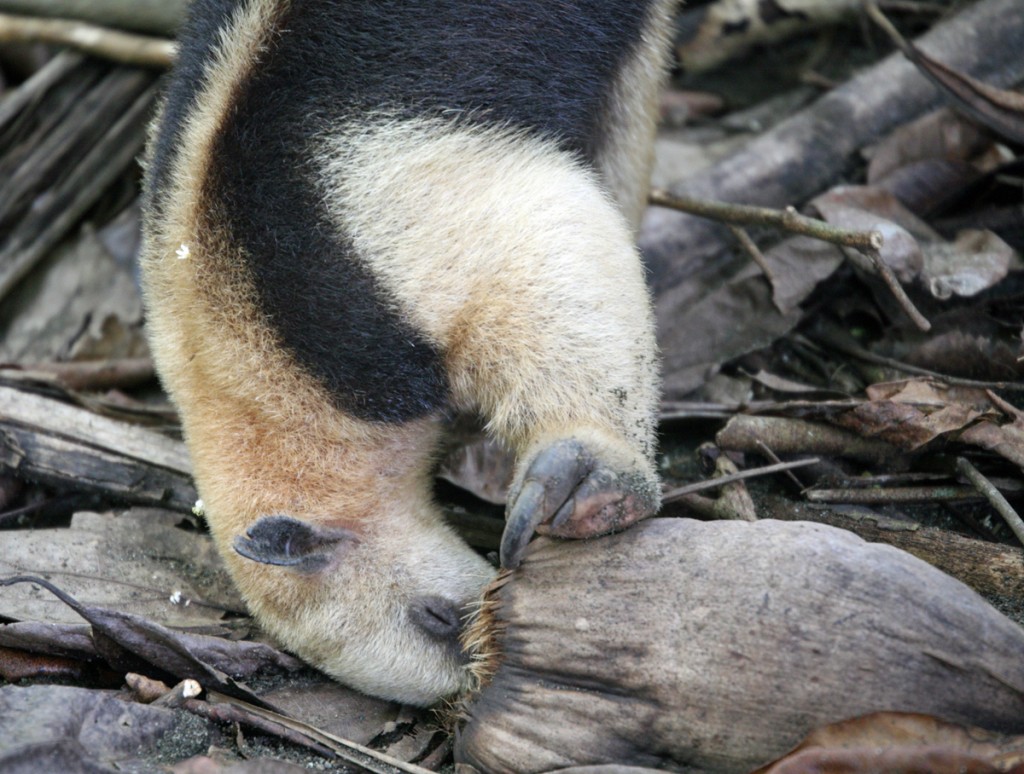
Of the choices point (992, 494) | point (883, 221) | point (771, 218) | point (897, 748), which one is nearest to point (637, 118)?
point (771, 218)

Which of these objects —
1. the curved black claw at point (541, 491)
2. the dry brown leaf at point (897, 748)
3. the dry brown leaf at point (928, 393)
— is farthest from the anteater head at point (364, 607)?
the dry brown leaf at point (928, 393)

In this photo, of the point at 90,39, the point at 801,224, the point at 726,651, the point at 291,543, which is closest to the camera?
the point at 726,651

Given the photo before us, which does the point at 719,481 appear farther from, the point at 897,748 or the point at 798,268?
the point at 798,268

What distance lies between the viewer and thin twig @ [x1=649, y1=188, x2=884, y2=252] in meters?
3.92

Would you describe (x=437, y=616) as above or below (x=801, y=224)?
below

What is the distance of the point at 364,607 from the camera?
351 cm

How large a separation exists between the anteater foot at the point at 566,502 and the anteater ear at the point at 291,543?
651 mm

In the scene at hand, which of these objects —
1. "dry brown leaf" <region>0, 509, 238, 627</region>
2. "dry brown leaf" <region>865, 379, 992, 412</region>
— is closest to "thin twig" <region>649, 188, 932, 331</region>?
"dry brown leaf" <region>865, 379, 992, 412</region>

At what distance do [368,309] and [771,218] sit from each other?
184 centimetres

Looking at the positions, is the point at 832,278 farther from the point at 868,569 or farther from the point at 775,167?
the point at 868,569

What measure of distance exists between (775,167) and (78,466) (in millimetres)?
3562

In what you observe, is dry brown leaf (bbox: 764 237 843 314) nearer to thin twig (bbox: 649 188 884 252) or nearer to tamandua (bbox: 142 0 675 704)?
thin twig (bbox: 649 188 884 252)

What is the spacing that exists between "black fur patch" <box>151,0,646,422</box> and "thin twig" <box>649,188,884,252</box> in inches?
36.7

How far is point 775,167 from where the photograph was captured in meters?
5.29
